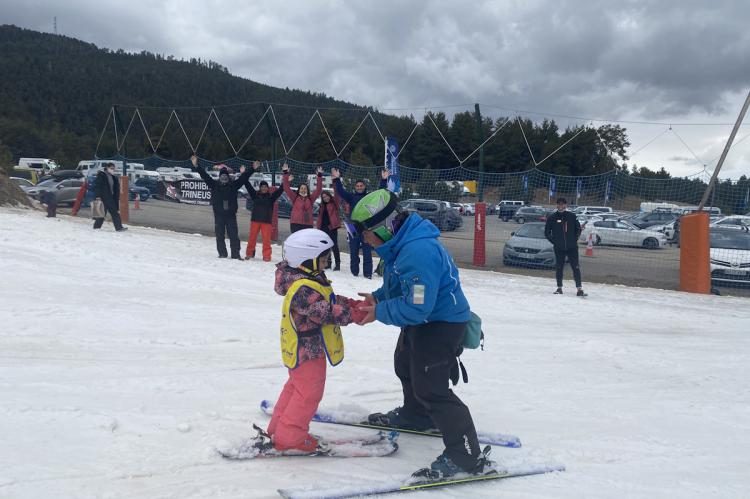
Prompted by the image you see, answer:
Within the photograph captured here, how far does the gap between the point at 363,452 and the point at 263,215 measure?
9.68m

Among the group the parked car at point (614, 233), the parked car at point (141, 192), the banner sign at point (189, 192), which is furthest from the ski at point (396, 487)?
the parked car at point (141, 192)

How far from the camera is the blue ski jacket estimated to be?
12.3ft

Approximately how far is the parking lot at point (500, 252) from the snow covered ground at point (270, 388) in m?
4.51

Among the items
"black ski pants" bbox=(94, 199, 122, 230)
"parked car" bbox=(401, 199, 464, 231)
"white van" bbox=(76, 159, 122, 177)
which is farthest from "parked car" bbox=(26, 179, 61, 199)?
"parked car" bbox=(401, 199, 464, 231)

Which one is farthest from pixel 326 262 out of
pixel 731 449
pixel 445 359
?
pixel 731 449

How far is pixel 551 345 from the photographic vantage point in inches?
309

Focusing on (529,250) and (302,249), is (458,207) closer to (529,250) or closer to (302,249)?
(529,250)

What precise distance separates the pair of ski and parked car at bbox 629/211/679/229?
864 inches

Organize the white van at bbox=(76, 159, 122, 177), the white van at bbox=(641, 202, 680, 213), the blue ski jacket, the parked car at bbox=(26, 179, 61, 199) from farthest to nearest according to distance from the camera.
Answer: the parked car at bbox=(26, 179, 61, 199) < the white van at bbox=(76, 159, 122, 177) < the white van at bbox=(641, 202, 680, 213) < the blue ski jacket

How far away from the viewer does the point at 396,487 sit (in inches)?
147

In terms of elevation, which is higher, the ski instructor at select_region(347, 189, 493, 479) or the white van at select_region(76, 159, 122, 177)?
the white van at select_region(76, 159, 122, 177)

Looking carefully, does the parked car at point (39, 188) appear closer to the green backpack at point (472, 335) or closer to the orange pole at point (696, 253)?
the orange pole at point (696, 253)

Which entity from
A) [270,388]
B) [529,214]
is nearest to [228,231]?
[270,388]

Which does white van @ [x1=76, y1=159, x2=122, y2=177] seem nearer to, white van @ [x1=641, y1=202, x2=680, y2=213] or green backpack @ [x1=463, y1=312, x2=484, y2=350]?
green backpack @ [x1=463, y1=312, x2=484, y2=350]
